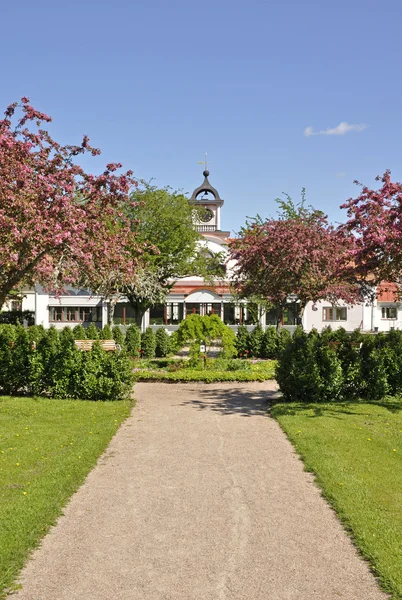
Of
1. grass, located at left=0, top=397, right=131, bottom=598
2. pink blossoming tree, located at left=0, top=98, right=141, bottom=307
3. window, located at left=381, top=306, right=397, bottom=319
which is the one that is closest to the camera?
grass, located at left=0, top=397, right=131, bottom=598

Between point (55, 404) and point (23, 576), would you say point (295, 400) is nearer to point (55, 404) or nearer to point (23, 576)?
point (55, 404)

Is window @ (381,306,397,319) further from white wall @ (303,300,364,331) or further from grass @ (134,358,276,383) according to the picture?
grass @ (134,358,276,383)

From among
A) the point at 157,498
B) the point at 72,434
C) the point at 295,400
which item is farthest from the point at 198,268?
the point at 157,498

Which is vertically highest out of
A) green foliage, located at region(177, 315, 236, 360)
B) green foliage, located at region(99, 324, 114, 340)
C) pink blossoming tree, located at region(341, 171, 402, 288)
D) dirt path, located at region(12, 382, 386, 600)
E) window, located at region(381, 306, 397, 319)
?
pink blossoming tree, located at region(341, 171, 402, 288)

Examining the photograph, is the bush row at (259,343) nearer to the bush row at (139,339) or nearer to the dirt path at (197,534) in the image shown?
the bush row at (139,339)

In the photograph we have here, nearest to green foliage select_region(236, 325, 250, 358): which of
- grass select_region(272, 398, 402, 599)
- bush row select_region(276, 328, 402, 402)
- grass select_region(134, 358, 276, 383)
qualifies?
grass select_region(134, 358, 276, 383)

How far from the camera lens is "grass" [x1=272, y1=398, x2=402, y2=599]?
579 centimetres

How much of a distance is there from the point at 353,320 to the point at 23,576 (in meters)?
45.7

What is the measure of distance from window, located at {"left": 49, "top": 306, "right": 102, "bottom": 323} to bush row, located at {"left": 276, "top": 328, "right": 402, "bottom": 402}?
35.6m

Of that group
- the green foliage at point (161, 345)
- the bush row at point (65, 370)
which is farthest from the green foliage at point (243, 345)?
the bush row at point (65, 370)

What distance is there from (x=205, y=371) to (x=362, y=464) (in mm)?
11452

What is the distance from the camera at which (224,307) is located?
4931 cm

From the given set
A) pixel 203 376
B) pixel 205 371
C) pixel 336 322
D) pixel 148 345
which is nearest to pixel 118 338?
pixel 148 345

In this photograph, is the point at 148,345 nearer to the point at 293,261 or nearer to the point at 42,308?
the point at 293,261
